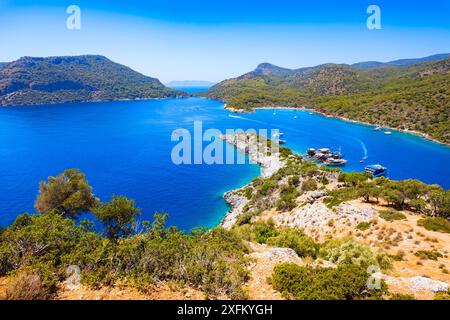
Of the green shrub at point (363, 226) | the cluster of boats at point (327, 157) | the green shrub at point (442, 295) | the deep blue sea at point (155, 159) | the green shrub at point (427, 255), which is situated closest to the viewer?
the green shrub at point (442, 295)

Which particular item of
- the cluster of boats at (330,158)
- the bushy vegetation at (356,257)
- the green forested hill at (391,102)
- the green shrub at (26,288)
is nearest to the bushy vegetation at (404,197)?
the bushy vegetation at (356,257)

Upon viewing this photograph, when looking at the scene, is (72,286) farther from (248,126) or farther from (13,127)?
(13,127)

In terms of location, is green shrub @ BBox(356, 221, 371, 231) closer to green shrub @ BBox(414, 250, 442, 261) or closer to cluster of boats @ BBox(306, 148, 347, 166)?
green shrub @ BBox(414, 250, 442, 261)

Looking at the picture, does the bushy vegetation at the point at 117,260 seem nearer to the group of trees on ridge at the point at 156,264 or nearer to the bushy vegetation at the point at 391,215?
the group of trees on ridge at the point at 156,264

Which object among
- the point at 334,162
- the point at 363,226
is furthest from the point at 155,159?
the point at 363,226

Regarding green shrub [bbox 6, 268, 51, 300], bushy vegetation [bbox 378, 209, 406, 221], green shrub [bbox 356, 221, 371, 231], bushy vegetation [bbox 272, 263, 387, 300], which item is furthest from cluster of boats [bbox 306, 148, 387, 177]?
green shrub [bbox 6, 268, 51, 300]

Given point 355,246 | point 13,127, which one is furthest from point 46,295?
point 13,127
